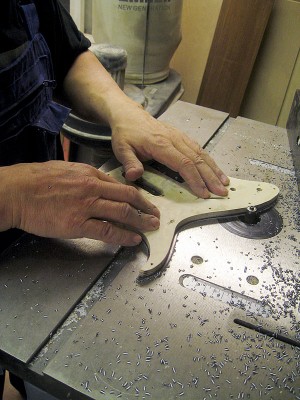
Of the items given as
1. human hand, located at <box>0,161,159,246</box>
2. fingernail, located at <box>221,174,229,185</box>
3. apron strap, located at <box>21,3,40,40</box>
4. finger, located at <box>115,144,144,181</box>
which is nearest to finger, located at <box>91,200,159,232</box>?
human hand, located at <box>0,161,159,246</box>

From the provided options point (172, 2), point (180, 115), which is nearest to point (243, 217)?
point (180, 115)

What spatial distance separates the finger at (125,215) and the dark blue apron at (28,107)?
0.24m

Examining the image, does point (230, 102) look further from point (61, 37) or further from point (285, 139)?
point (61, 37)

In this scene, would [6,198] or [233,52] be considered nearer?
[6,198]

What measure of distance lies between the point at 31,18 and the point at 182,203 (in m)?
0.51

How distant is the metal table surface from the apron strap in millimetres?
435

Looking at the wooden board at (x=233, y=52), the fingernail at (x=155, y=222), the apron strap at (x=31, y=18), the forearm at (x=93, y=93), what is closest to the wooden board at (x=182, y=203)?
the fingernail at (x=155, y=222)

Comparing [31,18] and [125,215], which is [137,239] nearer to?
[125,215]

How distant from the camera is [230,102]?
7.71 ft

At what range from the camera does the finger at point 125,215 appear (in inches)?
29.7

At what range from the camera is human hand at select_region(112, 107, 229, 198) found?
3.05ft

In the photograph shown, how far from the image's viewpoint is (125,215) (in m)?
0.77

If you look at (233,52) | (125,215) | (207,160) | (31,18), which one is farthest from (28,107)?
(233,52)

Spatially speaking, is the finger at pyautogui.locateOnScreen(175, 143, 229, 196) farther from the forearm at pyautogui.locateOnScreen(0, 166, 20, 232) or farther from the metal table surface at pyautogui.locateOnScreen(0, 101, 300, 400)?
the forearm at pyautogui.locateOnScreen(0, 166, 20, 232)
